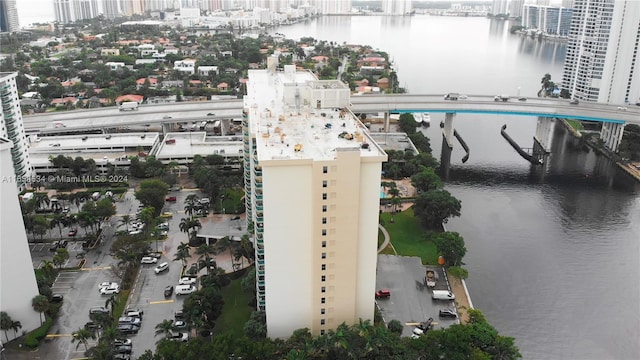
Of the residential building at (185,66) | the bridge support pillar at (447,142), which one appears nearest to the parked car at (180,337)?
the bridge support pillar at (447,142)

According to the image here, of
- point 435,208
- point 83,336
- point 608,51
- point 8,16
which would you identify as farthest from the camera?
point 8,16

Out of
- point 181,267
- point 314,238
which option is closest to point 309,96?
point 314,238

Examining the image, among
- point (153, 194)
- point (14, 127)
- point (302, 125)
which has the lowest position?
point (153, 194)

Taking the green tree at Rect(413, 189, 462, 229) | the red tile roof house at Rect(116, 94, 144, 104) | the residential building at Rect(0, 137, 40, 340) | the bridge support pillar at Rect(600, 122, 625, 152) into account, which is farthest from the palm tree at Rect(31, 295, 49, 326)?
the bridge support pillar at Rect(600, 122, 625, 152)

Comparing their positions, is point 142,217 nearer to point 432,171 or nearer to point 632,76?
point 432,171

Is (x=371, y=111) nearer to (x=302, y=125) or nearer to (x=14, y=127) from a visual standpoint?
(x=302, y=125)

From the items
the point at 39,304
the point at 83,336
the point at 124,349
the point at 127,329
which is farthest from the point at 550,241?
the point at 39,304
